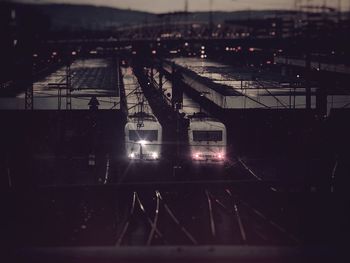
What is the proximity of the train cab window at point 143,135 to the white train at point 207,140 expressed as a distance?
2.39 ft

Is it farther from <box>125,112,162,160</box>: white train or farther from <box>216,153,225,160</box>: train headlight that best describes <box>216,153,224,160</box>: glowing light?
<box>125,112,162,160</box>: white train

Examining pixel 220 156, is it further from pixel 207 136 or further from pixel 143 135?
pixel 143 135

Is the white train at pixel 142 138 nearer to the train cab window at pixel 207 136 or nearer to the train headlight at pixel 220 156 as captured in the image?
the train cab window at pixel 207 136

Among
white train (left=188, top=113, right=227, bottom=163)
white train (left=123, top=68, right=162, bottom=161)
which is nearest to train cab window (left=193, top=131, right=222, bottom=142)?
white train (left=188, top=113, right=227, bottom=163)

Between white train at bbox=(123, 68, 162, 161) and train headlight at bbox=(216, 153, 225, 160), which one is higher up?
white train at bbox=(123, 68, 162, 161)

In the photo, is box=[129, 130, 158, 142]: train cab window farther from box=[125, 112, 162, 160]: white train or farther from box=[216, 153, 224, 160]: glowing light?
box=[216, 153, 224, 160]: glowing light

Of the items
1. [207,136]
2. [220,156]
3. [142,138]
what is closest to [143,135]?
[142,138]

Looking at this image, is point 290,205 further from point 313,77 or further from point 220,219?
point 313,77

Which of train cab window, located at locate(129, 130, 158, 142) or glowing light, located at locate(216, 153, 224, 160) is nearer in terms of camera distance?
glowing light, located at locate(216, 153, 224, 160)

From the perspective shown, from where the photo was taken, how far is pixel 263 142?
12914 millimetres

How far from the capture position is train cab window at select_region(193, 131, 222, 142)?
11469 mm

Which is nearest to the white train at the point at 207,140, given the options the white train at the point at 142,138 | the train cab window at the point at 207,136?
the train cab window at the point at 207,136

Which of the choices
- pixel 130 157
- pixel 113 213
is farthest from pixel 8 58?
pixel 113 213

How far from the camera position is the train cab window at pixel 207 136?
37.6ft
